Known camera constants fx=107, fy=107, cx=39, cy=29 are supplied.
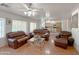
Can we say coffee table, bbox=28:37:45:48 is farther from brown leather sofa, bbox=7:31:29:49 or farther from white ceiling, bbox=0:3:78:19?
white ceiling, bbox=0:3:78:19

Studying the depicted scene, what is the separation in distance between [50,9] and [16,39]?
97 cm

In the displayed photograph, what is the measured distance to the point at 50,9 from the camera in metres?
2.31

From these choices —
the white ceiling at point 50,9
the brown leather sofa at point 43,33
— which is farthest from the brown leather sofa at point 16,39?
the white ceiling at point 50,9

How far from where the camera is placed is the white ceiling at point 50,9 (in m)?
2.09

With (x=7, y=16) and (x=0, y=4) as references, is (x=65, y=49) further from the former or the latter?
(x=0, y=4)

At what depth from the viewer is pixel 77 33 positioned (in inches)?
87.0

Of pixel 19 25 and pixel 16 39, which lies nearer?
pixel 16 39

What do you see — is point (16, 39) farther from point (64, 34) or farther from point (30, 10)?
point (64, 34)

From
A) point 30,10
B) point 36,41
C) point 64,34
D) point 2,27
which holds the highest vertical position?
point 30,10

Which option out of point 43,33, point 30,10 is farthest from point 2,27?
point 43,33

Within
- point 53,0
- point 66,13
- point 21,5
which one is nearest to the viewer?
point 53,0

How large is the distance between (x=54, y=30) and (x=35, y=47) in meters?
0.56
